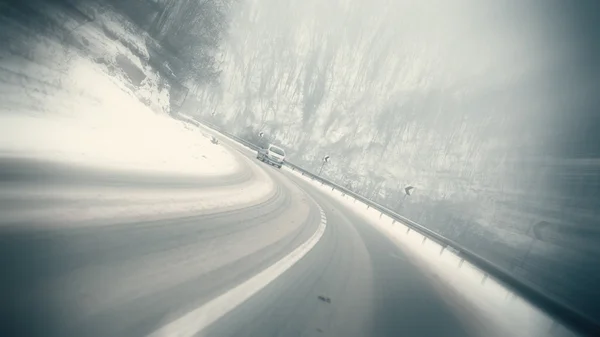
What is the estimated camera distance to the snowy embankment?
26.5 feet

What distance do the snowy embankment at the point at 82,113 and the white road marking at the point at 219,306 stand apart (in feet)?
18.9

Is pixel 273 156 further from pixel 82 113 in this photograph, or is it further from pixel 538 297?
pixel 538 297

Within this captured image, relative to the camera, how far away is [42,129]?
342 inches

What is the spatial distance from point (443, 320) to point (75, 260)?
6670mm

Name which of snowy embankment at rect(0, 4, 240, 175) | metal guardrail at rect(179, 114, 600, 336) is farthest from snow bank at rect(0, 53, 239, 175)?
metal guardrail at rect(179, 114, 600, 336)

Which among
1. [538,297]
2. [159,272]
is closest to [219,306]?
[159,272]

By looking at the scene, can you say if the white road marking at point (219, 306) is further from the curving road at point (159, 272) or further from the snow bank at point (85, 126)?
the snow bank at point (85, 126)

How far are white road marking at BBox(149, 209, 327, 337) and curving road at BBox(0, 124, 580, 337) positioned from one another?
0.07m

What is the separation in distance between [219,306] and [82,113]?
40.3 ft

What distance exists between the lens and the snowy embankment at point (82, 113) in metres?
8.06

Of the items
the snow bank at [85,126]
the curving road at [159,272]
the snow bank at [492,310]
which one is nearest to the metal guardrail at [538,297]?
the snow bank at [492,310]

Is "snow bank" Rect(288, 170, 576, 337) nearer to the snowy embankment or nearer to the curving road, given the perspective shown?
the curving road

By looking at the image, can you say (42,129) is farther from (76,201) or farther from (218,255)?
(218,255)

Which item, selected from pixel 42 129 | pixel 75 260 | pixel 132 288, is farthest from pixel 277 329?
pixel 42 129
